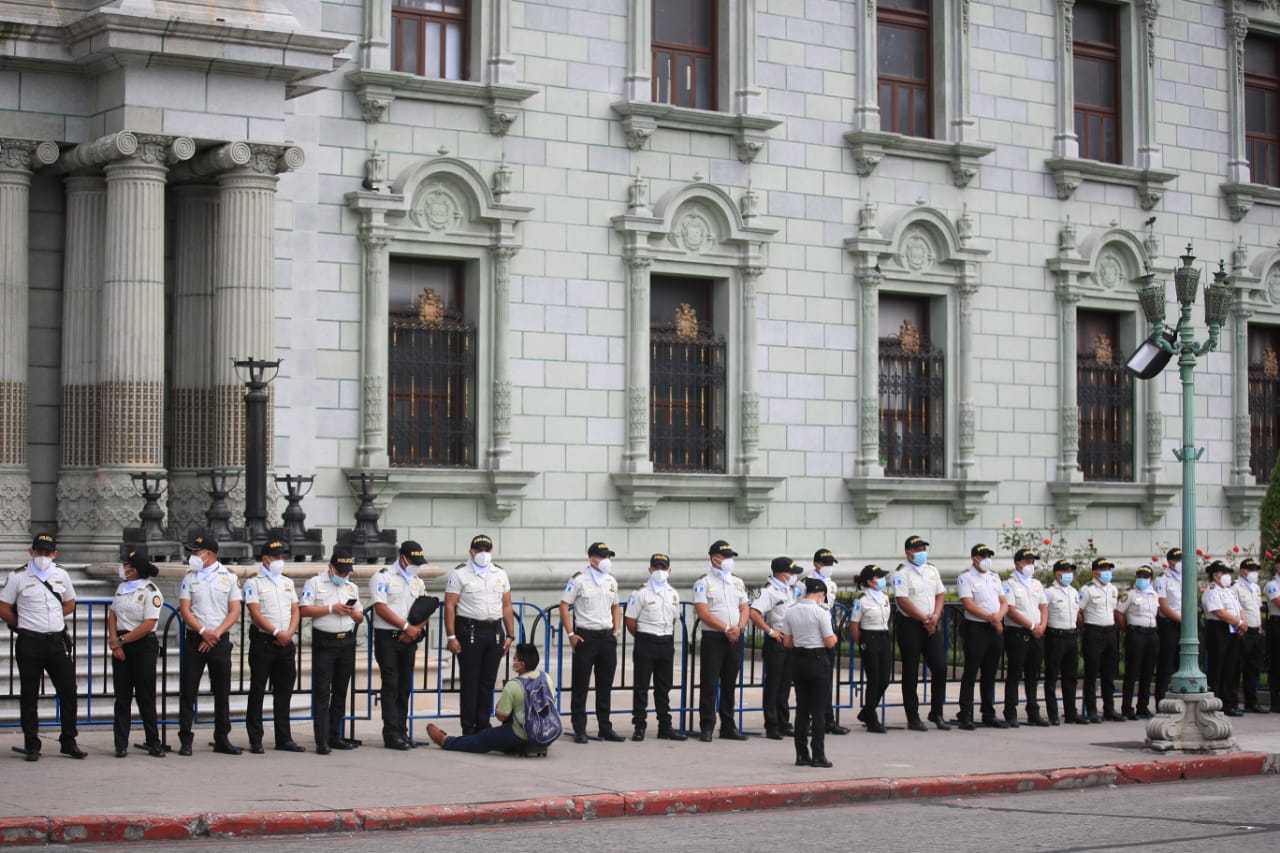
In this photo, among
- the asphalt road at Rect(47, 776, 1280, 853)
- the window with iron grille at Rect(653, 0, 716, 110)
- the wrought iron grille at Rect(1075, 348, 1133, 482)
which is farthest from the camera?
the wrought iron grille at Rect(1075, 348, 1133, 482)

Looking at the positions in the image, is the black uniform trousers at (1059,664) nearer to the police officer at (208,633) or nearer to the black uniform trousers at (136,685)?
the police officer at (208,633)

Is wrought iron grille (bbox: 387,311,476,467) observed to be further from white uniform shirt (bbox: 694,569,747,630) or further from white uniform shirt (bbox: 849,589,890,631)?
white uniform shirt (bbox: 849,589,890,631)

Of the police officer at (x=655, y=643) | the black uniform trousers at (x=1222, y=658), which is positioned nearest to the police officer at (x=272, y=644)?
the police officer at (x=655, y=643)

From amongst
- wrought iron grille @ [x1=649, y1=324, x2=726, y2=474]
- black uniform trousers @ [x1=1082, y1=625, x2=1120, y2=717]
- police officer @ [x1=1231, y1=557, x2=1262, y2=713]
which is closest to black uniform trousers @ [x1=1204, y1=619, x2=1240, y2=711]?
police officer @ [x1=1231, y1=557, x2=1262, y2=713]

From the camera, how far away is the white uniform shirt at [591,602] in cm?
1850

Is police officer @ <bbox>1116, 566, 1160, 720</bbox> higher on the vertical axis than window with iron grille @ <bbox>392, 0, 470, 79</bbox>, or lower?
lower

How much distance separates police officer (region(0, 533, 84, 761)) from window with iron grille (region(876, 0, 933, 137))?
15986 millimetres

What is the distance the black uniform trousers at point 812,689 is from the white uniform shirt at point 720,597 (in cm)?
200

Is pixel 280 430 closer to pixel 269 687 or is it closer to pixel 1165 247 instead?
pixel 269 687

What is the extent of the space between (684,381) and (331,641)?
34.4 ft

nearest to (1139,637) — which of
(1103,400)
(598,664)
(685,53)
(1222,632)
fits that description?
(1222,632)

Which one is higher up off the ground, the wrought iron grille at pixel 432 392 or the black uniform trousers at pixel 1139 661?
the wrought iron grille at pixel 432 392

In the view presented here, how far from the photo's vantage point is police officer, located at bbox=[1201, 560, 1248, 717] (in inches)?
865

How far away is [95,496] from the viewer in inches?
842
